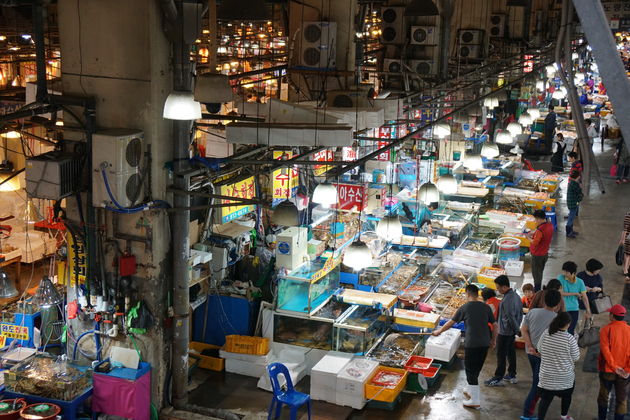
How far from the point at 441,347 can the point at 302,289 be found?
226 centimetres

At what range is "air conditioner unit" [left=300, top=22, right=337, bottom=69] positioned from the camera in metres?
12.5

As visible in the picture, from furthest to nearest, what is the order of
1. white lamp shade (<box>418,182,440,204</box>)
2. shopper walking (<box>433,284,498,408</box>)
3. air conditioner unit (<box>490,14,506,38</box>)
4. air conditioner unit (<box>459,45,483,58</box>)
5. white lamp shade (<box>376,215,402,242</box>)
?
1. air conditioner unit (<box>490,14,506,38</box>)
2. air conditioner unit (<box>459,45,483,58</box>)
3. white lamp shade (<box>418,182,440,204</box>)
4. white lamp shade (<box>376,215,402,242</box>)
5. shopper walking (<box>433,284,498,408</box>)

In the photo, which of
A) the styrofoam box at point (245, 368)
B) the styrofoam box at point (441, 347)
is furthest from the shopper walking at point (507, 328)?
the styrofoam box at point (245, 368)

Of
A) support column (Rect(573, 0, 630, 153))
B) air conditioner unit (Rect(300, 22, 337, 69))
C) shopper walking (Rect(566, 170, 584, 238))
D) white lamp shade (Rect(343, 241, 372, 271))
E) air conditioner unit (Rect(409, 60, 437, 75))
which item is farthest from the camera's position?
shopper walking (Rect(566, 170, 584, 238))

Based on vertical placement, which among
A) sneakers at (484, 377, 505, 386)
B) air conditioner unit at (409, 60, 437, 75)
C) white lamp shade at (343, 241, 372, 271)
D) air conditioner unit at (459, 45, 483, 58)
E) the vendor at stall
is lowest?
sneakers at (484, 377, 505, 386)

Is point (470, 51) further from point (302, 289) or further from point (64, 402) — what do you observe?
point (64, 402)

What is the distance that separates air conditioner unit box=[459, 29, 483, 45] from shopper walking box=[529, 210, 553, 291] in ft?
27.6

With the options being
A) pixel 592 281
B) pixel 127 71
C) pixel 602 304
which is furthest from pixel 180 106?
pixel 592 281

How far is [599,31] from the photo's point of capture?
216 centimetres

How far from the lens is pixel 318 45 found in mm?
12555

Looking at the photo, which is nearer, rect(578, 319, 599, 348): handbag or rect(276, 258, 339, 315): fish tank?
rect(578, 319, 599, 348): handbag

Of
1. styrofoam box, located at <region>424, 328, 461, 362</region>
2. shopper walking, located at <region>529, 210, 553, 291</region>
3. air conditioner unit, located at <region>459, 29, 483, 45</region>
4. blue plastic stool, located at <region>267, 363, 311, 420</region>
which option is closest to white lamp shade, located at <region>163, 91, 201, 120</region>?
blue plastic stool, located at <region>267, 363, 311, 420</region>

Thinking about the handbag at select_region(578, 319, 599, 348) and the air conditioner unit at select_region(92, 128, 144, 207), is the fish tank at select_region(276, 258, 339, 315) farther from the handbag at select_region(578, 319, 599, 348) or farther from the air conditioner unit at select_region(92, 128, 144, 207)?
the handbag at select_region(578, 319, 599, 348)

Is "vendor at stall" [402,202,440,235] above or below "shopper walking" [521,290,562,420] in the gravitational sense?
above
